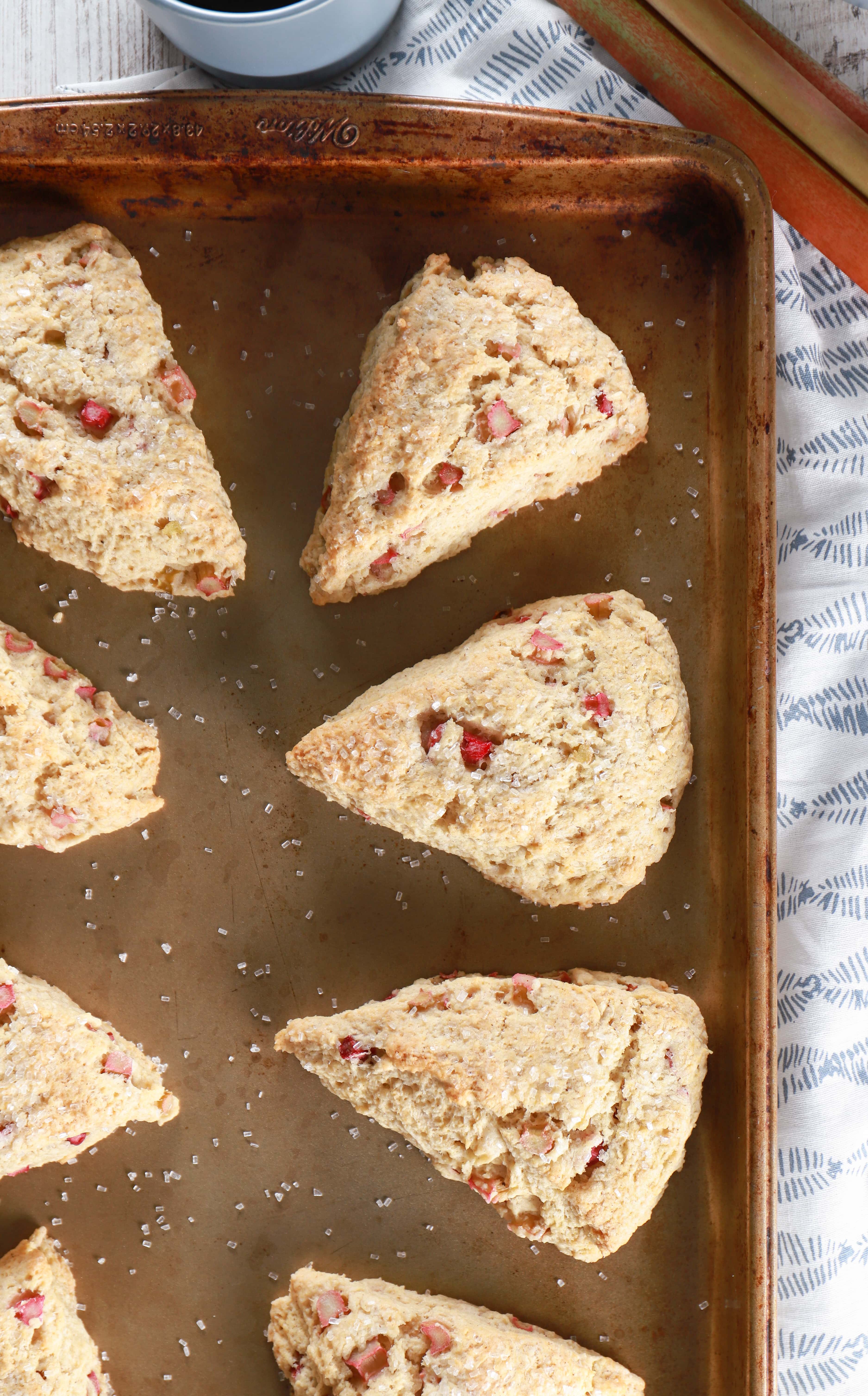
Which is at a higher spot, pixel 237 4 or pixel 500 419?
pixel 237 4

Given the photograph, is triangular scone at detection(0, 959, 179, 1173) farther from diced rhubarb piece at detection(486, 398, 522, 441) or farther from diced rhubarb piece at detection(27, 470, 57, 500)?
diced rhubarb piece at detection(486, 398, 522, 441)

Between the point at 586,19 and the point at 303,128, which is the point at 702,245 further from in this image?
the point at 303,128

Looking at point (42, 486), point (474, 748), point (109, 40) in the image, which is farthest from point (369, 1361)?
point (109, 40)

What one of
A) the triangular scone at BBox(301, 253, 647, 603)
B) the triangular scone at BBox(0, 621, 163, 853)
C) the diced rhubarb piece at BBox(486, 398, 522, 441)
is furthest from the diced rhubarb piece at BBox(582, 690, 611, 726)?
the triangular scone at BBox(0, 621, 163, 853)

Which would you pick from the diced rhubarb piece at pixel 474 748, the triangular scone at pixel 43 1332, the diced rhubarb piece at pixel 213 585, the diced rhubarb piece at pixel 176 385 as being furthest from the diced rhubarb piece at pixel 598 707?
the triangular scone at pixel 43 1332

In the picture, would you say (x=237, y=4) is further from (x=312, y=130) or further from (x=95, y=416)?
(x=95, y=416)

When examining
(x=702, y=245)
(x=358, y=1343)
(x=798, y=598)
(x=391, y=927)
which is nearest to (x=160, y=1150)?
(x=358, y=1343)
